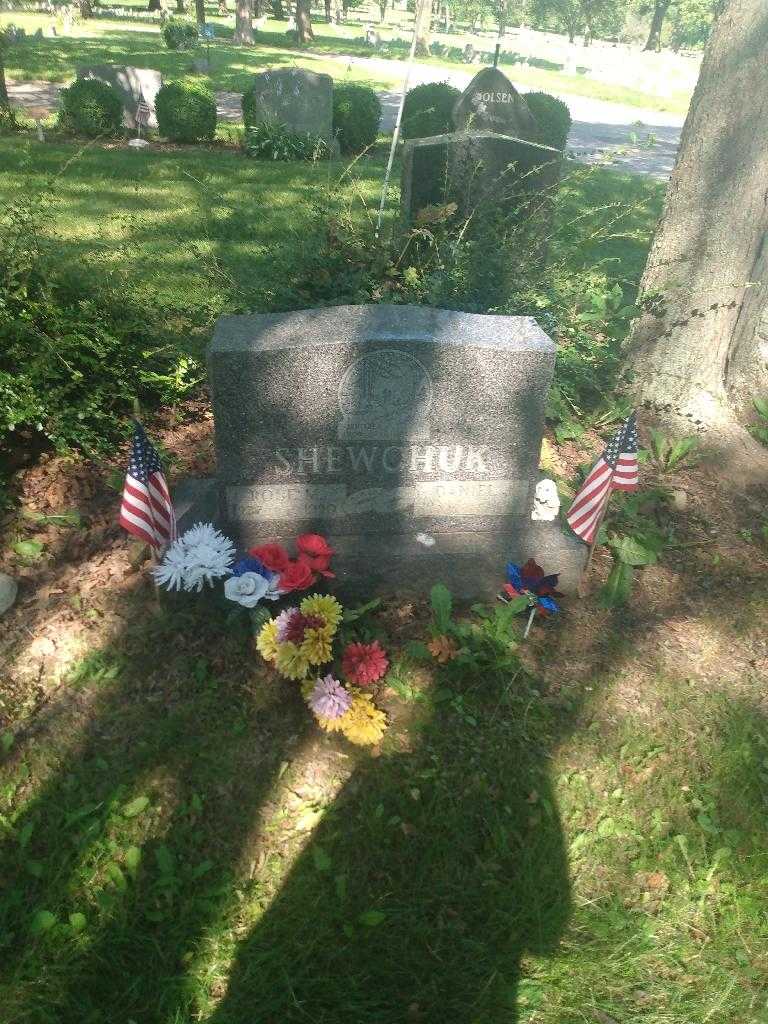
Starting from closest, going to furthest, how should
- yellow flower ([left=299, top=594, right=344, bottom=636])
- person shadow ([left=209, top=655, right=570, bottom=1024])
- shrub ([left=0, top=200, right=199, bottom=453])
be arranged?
person shadow ([left=209, top=655, right=570, bottom=1024]) → yellow flower ([left=299, top=594, right=344, bottom=636]) → shrub ([left=0, top=200, right=199, bottom=453])

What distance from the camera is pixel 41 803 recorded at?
2.86 metres

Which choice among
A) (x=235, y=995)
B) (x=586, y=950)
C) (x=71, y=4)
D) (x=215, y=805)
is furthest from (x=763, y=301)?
(x=71, y=4)

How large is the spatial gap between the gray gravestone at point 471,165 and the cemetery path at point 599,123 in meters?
1.98

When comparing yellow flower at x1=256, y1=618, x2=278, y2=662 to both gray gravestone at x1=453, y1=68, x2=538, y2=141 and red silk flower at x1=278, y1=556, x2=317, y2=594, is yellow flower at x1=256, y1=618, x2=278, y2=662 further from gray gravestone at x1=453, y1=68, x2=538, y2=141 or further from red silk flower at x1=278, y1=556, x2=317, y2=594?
gray gravestone at x1=453, y1=68, x2=538, y2=141

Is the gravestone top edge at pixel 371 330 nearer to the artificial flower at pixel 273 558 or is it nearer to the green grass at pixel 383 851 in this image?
the artificial flower at pixel 273 558

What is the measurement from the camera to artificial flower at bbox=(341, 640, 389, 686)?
325cm

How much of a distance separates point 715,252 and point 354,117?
990cm

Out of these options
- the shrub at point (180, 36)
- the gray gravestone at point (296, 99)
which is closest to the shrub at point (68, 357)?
the gray gravestone at point (296, 99)

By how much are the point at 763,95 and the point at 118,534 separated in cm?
459

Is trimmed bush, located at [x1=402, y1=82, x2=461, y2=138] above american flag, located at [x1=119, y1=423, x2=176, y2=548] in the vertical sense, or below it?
above

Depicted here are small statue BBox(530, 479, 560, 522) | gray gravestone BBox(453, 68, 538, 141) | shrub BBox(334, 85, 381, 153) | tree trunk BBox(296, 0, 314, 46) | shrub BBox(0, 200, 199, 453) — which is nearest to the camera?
small statue BBox(530, 479, 560, 522)

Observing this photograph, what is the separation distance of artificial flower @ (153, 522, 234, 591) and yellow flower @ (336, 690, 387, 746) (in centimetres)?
89

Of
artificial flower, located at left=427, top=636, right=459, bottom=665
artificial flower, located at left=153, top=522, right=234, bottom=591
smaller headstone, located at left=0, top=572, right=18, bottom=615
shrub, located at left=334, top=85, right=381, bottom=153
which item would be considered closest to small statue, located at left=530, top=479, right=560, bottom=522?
artificial flower, located at left=427, top=636, right=459, bottom=665

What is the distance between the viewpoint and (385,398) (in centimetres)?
346
